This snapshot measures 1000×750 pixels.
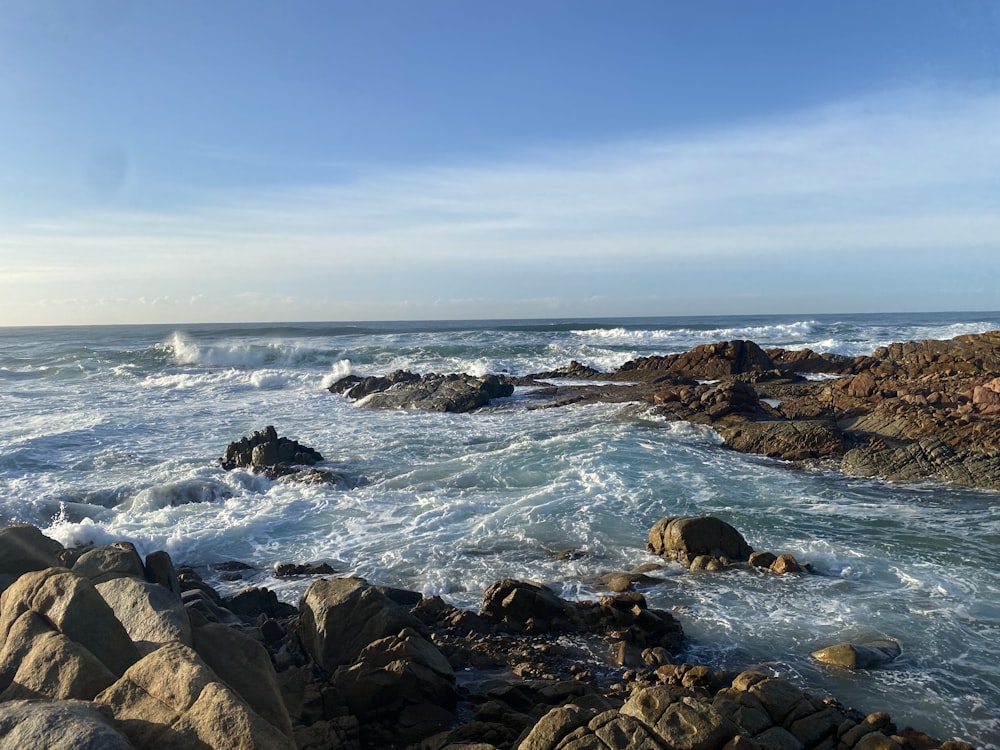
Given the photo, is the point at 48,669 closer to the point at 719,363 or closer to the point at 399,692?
the point at 399,692

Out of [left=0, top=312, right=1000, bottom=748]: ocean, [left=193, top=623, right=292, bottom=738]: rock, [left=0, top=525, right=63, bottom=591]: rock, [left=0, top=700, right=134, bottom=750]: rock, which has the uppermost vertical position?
[left=0, top=700, right=134, bottom=750]: rock

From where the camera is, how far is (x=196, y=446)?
58.7ft

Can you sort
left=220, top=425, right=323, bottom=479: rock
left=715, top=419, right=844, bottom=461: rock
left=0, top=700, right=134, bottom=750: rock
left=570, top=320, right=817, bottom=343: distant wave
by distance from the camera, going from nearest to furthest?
left=0, top=700, right=134, bottom=750: rock → left=220, top=425, right=323, bottom=479: rock → left=715, top=419, right=844, bottom=461: rock → left=570, top=320, right=817, bottom=343: distant wave

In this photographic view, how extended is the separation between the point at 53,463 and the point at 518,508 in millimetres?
11076

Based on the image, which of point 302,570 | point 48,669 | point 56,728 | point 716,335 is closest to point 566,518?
point 302,570

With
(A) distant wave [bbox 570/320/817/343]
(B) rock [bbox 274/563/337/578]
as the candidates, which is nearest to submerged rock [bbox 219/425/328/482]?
(B) rock [bbox 274/563/337/578]

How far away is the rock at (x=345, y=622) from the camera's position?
241 inches

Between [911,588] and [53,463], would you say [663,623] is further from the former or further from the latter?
[53,463]

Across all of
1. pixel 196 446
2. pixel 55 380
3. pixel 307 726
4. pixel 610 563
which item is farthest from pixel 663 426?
pixel 55 380

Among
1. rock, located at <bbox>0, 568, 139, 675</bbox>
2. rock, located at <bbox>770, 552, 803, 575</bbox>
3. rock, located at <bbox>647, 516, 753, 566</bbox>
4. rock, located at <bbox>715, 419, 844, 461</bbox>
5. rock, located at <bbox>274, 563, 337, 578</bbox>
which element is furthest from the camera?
rock, located at <bbox>715, 419, 844, 461</bbox>

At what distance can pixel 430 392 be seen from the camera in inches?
953

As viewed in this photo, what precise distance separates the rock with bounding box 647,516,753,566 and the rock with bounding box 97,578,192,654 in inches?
256

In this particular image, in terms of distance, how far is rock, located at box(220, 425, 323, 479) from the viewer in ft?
49.3

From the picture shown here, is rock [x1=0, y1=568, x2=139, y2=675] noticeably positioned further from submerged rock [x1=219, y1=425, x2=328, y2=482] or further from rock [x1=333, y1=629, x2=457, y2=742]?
submerged rock [x1=219, y1=425, x2=328, y2=482]
